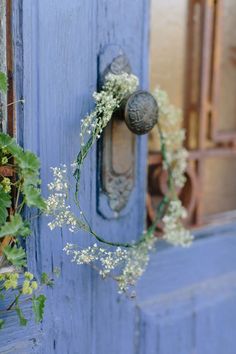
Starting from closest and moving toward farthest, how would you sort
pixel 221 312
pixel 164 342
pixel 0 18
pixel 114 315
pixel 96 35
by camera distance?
pixel 0 18 < pixel 96 35 < pixel 114 315 < pixel 164 342 < pixel 221 312

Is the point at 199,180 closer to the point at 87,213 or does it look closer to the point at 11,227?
the point at 87,213

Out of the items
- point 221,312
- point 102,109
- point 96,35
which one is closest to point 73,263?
point 102,109

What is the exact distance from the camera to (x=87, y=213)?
113 centimetres

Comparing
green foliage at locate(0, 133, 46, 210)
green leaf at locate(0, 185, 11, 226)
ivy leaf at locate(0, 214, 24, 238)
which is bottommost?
ivy leaf at locate(0, 214, 24, 238)

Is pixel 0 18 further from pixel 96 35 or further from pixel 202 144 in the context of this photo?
pixel 202 144

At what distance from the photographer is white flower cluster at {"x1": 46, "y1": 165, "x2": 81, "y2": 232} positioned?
0.96 metres

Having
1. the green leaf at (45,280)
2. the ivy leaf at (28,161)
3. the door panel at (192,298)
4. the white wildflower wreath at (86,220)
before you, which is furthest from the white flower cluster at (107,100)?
the door panel at (192,298)

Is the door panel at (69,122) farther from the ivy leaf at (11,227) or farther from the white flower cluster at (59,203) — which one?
the ivy leaf at (11,227)

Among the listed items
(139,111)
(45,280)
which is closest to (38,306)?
(45,280)

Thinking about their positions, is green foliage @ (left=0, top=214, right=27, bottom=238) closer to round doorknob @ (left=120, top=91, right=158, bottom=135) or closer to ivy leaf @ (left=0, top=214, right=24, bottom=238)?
ivy leaf @ (left=0, top=214, right=24, bottom=238)

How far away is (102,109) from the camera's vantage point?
3.42 ft

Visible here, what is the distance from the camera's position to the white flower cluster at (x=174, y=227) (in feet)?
4.19

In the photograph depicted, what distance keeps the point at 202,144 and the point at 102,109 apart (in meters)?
0.46

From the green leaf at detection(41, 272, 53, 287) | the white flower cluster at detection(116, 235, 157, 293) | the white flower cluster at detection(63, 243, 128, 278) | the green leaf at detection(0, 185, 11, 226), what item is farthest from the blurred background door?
the green leaf at detection(0, 185, 11, 226)
